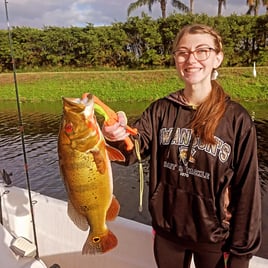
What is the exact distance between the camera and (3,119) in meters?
15.2

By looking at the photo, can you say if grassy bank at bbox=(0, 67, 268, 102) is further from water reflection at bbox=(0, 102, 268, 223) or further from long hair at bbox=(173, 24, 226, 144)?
long hair at bbox=(173, 24, 226, 144)

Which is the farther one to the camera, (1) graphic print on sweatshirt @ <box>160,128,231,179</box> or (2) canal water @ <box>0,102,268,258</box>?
(2) canal water @ <box>0,102,268,258</box>

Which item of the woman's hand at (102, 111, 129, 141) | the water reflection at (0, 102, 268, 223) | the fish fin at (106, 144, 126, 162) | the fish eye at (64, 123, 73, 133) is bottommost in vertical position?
→ the water reflection at (0, 102, 268, 223)

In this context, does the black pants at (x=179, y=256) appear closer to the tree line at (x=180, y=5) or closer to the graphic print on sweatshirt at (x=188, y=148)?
the graphic print on sweatshirt at (x=188, y=148)

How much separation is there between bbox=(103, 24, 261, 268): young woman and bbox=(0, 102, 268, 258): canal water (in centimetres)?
304

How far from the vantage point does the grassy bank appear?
723 inches

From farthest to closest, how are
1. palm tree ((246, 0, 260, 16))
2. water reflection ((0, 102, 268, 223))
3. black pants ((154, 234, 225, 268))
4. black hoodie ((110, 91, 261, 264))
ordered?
palm tree ((246, 0, 260, 16)), water reflection ((0, 102, 268, 223)), black pants ((154, 234, 225, 268)), black hoodie ((110, 91, 261, 264))

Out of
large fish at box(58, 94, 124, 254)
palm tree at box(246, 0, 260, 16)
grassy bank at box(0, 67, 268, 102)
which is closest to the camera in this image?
large fish at box(58, 94, 124, 254)

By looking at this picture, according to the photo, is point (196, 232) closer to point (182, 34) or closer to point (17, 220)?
point (182, 34)

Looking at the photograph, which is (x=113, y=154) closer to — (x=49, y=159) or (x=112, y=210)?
(x=112, y=210)

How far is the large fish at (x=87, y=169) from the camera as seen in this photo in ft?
5.22

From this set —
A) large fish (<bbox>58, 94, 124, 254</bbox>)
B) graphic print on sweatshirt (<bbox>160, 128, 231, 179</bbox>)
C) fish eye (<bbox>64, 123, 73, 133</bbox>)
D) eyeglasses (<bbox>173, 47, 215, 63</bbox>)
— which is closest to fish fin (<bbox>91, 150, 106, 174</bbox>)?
large fish (<bbox>58, 94, 124, 254</bbox>)

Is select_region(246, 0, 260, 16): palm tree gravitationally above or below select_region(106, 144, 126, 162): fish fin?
above

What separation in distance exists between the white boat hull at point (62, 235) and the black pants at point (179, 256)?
0.72m
